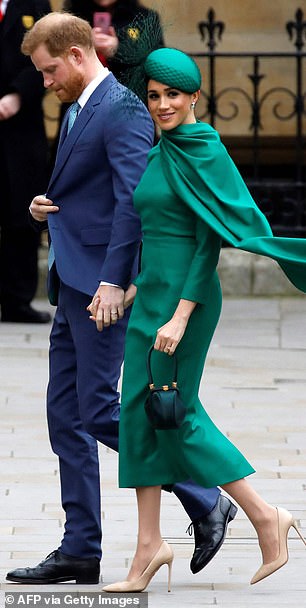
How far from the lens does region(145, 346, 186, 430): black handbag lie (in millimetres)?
4758

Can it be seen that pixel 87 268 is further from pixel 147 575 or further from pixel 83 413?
pixel 147 575

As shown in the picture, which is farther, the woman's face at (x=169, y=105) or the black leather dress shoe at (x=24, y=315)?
the black leather dress shoe at (x=24, y=315)

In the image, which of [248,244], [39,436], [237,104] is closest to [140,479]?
[248,244]

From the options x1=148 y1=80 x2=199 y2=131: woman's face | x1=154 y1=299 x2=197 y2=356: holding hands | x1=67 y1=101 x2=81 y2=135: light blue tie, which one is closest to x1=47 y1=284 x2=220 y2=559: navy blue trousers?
x1=154 y1=299 x2=197 y2=356: holding hands

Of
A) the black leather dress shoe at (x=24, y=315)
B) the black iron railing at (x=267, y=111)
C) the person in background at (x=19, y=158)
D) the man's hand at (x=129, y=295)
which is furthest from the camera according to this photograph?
the black iron railing at (x=267, y=111)

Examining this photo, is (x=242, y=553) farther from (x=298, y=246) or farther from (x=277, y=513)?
(x=298, y=246)

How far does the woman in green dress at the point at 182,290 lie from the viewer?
480 cm

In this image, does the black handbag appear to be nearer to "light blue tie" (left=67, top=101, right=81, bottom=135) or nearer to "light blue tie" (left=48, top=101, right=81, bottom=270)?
"light blue tie" (left=48, top=101, right=81, bottom=270)

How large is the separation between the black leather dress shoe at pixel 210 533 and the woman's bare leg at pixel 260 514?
201mm

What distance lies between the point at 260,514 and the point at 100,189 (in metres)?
1.11

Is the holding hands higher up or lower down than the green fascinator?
lower down

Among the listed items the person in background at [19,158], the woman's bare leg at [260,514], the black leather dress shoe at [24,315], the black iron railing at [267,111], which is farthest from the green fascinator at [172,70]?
the black iron railing at [267,111]

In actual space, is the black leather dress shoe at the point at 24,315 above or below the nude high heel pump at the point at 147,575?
above

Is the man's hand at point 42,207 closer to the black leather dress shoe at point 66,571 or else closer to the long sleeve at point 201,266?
the long sleeve at point 201,266
